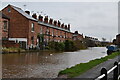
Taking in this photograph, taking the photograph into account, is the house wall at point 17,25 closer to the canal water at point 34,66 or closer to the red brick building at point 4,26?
the red brick building at point 4,26

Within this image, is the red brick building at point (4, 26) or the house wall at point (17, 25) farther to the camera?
the house wall at point (17, 25)

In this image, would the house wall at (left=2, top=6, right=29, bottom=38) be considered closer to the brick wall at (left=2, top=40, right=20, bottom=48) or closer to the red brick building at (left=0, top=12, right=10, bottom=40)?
the red brick building at (left=0, top=12, right=10, bottom=40)

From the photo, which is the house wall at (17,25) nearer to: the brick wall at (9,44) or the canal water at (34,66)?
the brick wall at (9,44)

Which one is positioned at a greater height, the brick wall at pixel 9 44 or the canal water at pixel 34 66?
the brick wall at pixel 9 44

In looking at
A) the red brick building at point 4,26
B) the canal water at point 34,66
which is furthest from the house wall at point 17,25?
the canal water at point 34,66

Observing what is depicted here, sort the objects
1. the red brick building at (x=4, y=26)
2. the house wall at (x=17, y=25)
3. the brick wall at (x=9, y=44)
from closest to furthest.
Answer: the brick wall at (x=9, y=44) → the red brick building at (x=4, y=26) → the house wall at (x=17, y=25)

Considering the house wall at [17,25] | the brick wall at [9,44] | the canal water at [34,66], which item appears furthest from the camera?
the house wall at [17,25]

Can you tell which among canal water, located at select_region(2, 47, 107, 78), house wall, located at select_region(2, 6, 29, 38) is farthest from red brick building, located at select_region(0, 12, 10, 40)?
canal water, located at select_region(2, 47, 107, 78)

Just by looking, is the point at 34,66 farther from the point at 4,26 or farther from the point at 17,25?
Result: the point at 17,25

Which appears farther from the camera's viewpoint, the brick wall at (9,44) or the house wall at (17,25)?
the house wall at (17,25)

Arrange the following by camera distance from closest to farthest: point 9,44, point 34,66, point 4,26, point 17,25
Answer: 1. point 34,66
2. point 9,44
3. point 4,26
4. point 17,25

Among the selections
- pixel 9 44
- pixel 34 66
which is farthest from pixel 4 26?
pixel 34 66

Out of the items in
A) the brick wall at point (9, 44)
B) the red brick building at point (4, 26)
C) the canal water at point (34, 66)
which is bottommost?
the canal water at point (34, 66)

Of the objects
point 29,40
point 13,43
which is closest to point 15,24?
point 29,40
